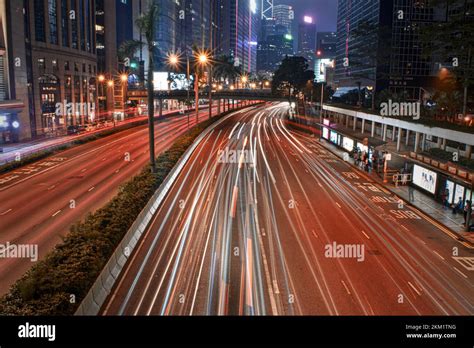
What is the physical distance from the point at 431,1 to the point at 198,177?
25.2 m

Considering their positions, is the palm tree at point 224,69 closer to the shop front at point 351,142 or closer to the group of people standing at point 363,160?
the shop front at point 351,142

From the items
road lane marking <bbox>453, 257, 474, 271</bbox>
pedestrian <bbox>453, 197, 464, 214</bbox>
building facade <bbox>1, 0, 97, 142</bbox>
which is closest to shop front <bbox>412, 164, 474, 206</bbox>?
pedestrian <bbox>453, 197, 464, 214</bbox>

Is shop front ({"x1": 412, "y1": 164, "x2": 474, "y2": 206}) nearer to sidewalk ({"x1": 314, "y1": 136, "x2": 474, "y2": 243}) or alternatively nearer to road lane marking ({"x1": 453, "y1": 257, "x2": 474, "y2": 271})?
sidewalk ({"x1": 314, "y1": 136, "x2": 474, "y2": 243})

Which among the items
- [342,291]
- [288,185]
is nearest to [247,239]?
[342,291]

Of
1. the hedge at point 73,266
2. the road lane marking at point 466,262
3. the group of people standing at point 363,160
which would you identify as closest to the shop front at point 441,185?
the road lane marking at point 466,262

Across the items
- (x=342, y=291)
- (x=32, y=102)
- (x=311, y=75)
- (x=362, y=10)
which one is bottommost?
(x=342, y=291)

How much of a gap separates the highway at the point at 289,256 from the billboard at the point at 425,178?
2983 mm

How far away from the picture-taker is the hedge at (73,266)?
44.9 ft

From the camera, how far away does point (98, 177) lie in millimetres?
36531

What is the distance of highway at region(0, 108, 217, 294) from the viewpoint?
72.4 ft

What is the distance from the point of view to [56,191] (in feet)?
104

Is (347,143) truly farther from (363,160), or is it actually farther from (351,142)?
(363,160)

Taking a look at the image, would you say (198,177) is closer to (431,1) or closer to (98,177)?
(98,177)

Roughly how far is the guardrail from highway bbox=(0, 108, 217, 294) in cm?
316
